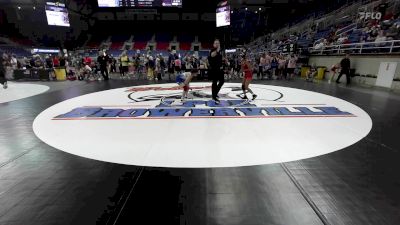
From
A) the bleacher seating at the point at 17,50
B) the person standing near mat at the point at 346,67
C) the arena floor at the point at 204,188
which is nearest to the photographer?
the arena floor at the point at 204,188

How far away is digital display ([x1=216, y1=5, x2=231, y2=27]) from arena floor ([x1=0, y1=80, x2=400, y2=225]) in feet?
60.8

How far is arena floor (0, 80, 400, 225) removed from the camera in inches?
79.1

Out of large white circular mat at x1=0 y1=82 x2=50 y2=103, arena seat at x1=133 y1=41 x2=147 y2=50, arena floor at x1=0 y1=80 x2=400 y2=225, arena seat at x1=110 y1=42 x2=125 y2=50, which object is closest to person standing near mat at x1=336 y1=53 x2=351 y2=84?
arena floor at x1=0 y1=80 x2=400 y2=225

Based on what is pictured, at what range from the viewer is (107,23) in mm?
38406

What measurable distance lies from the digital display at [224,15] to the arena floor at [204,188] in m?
18.5

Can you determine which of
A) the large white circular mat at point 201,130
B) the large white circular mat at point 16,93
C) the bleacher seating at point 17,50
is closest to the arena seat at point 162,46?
the bleacher seating at point 17,50

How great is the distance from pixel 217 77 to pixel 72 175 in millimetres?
4757

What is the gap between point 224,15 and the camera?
66.4 ft

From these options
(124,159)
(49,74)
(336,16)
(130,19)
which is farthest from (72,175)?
(130,19)

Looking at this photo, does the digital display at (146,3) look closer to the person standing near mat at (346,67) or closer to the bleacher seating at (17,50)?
the person standing near mat at (346,67)

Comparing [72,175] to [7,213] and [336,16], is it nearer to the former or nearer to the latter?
[7,213]

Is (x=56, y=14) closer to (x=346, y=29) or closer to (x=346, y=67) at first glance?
(x=346, y=67)

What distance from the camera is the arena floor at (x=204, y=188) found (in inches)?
79.1

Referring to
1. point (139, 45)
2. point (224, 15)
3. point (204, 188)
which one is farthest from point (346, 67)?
point (139, 45)
